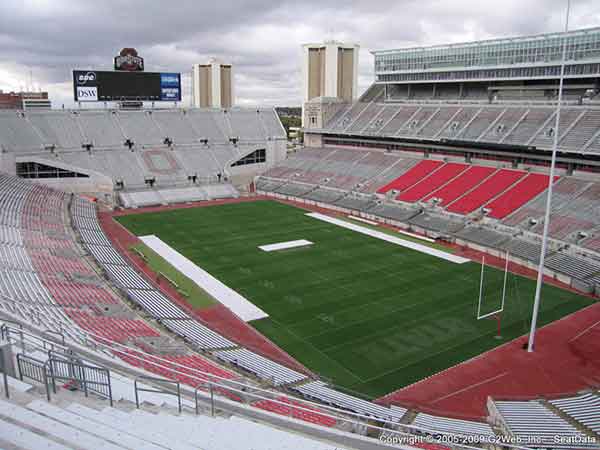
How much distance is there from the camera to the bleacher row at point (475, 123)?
130 feet

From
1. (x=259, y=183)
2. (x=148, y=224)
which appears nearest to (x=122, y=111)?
(x=259, y=183)

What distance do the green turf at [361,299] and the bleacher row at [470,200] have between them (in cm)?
477

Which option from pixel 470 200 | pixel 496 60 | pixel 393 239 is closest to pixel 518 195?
pixel 470 200

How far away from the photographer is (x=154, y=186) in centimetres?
5388

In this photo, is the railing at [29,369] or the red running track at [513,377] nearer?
the railing at [29,369]

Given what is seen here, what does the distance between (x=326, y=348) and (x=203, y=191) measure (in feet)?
120

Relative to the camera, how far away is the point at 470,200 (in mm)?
41188

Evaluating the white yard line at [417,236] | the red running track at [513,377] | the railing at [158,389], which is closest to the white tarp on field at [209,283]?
the red running track at [513,377]

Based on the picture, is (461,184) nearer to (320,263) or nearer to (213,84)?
(320,263)

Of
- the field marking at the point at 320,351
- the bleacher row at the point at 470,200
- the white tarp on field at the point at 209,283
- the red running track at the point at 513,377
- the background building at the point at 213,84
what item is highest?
the background building at the point at 213,84

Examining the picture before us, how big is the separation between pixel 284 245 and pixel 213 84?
319ft

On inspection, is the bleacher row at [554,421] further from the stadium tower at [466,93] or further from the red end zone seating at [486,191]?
the stadium tower at [466,93]

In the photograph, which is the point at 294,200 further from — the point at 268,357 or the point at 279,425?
the point at 279,425

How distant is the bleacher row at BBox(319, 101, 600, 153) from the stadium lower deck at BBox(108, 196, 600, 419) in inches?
781
